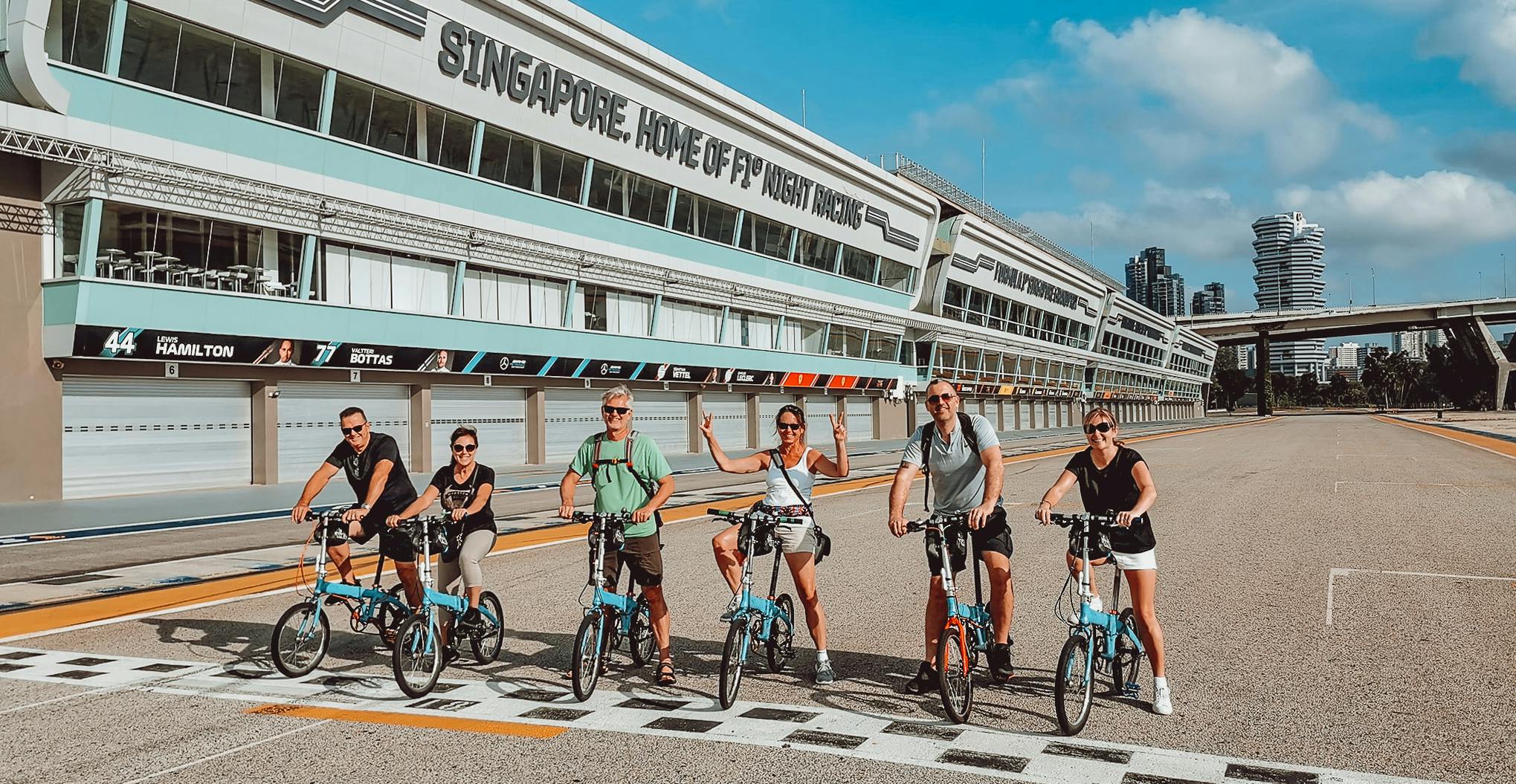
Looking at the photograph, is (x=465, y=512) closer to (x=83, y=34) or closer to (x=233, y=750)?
(x=233, y=750)

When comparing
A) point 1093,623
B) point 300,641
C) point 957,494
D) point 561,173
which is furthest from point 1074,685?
point 561,173

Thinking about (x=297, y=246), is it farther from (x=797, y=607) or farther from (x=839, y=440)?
(x=839, y=440)

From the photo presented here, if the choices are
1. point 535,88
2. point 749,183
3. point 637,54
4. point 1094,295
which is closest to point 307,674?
point 535,88

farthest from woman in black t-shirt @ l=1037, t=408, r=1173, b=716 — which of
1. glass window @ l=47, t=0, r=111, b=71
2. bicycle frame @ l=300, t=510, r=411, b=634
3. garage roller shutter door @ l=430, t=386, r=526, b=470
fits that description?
garage roller shutter door @ l=430, t=386, r=526, b=470

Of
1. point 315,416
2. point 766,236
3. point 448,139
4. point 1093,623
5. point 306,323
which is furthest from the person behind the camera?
point 766,236

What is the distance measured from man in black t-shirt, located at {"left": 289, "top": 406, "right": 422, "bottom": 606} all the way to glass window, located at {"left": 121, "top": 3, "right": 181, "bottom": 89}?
19.2 metres

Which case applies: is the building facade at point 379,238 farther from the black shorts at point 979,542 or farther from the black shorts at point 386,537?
the black shorts at point 979,542

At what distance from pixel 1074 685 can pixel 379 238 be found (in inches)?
1007

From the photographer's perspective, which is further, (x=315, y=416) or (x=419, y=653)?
(x=315, y=416)

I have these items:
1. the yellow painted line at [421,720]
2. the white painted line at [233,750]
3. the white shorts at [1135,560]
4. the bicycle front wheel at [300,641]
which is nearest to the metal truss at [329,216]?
the bicycle front wheel at [300,641]

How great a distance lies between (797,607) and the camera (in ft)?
30.9

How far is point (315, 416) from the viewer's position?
1066 inches

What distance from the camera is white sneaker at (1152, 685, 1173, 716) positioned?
6.02 meters

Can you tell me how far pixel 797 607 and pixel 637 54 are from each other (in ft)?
97.5
